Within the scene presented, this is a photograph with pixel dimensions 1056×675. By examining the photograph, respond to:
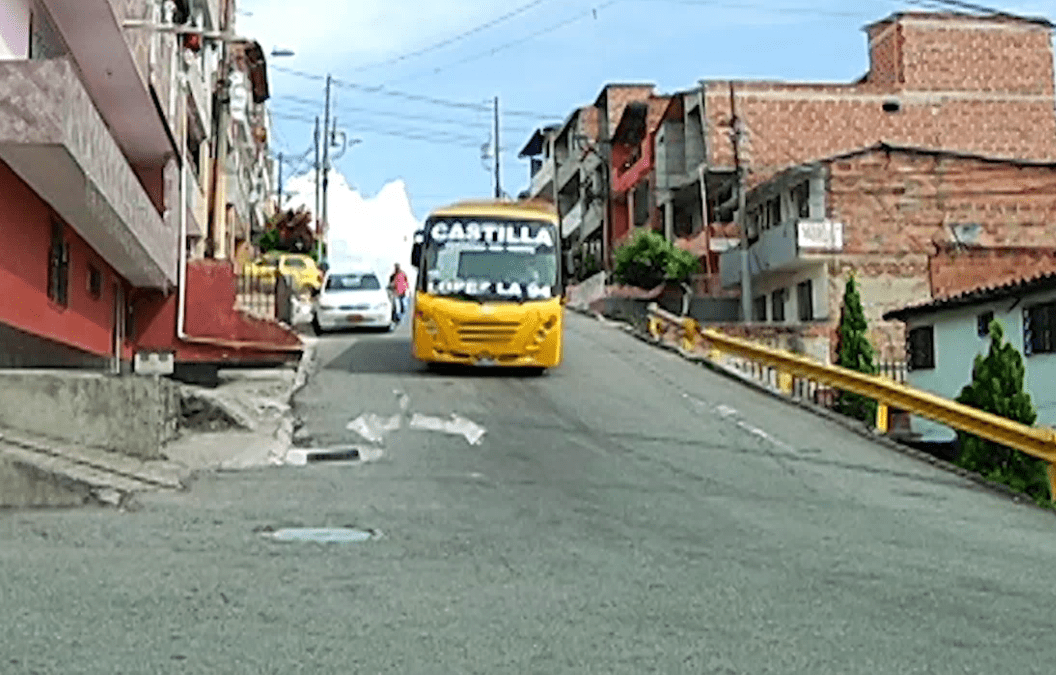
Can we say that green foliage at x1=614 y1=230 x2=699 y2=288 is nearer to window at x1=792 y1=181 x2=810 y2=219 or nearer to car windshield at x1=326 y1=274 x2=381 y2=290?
window at x1=792 y1=181 x2=810 y2=219

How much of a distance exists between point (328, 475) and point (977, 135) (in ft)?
156

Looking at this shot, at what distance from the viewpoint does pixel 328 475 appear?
14.3 m

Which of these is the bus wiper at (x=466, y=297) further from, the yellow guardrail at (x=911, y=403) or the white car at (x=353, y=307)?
the white car at (x=353, y=307)

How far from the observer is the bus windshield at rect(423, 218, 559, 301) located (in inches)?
955

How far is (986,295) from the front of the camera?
30.8 meters

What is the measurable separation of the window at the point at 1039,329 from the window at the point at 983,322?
1.84m

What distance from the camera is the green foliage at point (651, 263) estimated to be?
52438 mm

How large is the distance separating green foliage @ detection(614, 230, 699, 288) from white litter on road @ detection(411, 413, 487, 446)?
3355 centimetres

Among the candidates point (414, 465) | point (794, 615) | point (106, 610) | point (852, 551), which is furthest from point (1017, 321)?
point (106, 610)

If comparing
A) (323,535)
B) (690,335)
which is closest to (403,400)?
(323,535)

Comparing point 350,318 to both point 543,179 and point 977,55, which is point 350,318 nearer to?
point 977,55

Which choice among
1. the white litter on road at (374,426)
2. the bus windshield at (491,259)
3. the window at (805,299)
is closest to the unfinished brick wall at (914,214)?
the window at (805,299)

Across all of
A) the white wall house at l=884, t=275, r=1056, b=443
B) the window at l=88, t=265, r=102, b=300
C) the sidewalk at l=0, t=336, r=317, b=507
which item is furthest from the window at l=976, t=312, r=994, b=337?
the window at l=88, t=265, r=102, b=300

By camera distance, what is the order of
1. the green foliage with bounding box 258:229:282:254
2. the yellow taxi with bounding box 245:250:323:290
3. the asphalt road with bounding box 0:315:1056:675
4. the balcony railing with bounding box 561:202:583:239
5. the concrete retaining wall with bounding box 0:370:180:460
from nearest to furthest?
the asphalt road with bounding box 0:315:1056:675 < the concrete retaining wall with bounding box 0:370:180:460 < the yellow taxi with bounding box 245:250:323:290 < the green foliage with bounding box 258:229:282:254 < the balcony railing with bounding box 561:202:583:239
